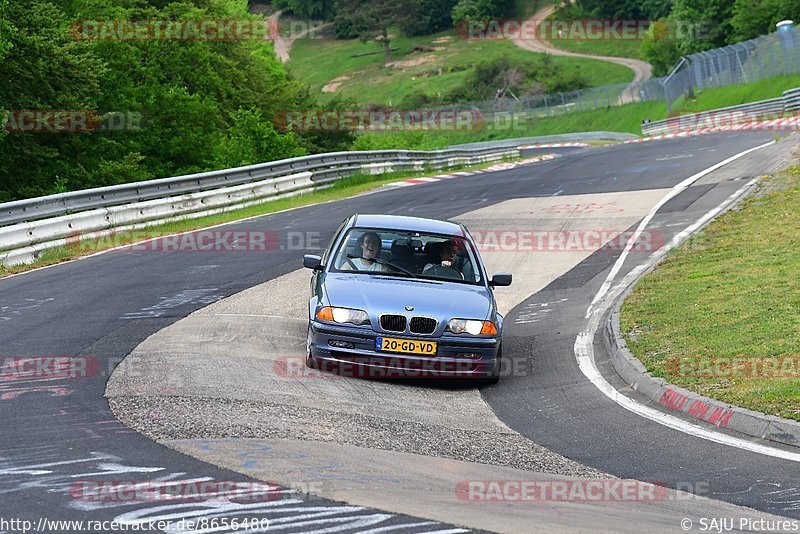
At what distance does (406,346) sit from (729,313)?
4.54 metres

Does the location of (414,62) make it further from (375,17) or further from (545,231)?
(545,231)

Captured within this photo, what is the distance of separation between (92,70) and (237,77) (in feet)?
39.9

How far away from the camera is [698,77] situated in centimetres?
7088

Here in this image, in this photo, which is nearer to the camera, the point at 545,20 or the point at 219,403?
the point at 219,403

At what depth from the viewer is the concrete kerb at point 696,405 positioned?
8.54 m

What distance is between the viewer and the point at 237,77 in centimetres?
4584

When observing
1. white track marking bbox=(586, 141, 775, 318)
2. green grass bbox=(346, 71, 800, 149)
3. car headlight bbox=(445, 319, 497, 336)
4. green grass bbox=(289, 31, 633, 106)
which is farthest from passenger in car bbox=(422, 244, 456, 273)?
green grass bbox=(289, 31, 633, 106)

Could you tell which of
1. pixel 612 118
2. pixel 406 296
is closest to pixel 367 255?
pixel 406 296

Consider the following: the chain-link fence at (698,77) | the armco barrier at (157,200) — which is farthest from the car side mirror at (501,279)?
the chain-link fence at (698,77)

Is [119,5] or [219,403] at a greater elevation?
[119,5]

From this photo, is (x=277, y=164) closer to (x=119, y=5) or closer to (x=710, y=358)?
(x=119, y=5)

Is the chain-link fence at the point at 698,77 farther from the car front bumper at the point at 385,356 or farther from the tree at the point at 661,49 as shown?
the car front bumper at the point at 385,356

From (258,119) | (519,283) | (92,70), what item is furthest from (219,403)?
(258,119)

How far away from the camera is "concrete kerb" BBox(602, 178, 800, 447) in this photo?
28.0ft
